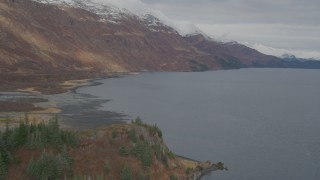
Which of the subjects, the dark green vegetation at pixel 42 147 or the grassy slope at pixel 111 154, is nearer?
the dark green vegetation at pixel 42 147

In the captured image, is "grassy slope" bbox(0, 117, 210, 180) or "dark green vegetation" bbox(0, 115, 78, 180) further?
"grassy slope" bbox(0, 117, 210, 180)

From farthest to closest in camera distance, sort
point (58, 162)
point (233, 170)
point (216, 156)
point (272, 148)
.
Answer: point (272, 148) < point (216, 156) < point (233, 170) < point (58, 162)

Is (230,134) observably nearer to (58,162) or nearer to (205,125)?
A: (205,125)

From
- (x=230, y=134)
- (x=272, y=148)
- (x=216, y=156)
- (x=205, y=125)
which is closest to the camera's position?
(x=216, y=156)

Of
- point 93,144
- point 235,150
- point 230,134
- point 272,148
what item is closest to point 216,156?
point 235,150

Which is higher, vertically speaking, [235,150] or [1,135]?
[1,135]

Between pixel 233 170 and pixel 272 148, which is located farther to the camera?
pixel 272 148

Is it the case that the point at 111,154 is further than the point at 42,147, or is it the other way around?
the point at 111,154
